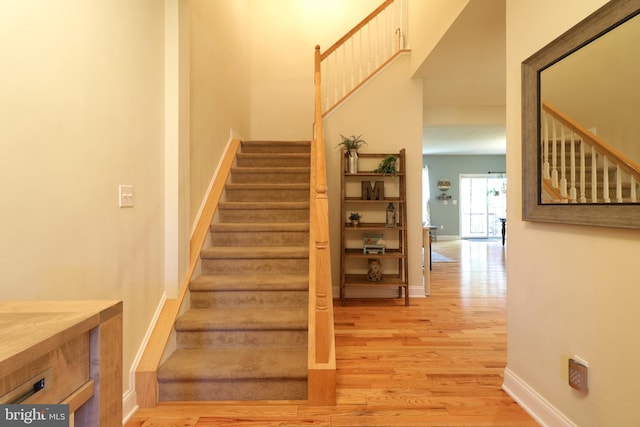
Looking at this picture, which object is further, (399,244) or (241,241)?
(399,244)

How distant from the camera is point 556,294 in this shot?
5.08 ft

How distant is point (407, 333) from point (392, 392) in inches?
37.3

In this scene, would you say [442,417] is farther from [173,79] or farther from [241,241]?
[173,79]

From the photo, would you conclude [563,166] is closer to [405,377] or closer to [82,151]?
[405,377]

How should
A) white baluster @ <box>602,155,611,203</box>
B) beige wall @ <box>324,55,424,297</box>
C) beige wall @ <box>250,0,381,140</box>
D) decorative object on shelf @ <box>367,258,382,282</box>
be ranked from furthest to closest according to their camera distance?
beige wall @ <box>250,0,381,140</box> → beige wall @ <box>324,55,424,297</box> → decorative object on shelf @ <box>367,258,382,282</box> → white baluster @ <box>602,155,611,203</box>

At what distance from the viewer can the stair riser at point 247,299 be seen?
235 centimetres

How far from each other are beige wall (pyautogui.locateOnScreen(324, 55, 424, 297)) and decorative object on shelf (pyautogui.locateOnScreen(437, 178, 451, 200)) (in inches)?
275

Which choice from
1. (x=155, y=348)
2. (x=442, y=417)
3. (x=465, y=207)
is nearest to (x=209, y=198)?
(x=155, y=348)

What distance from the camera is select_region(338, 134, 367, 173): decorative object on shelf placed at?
3785 mm

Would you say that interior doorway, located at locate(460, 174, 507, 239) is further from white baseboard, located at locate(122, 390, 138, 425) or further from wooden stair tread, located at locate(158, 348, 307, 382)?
white baseboard, located at locate(122, 390, 138, 425)

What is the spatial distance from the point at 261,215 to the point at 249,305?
104 centimetres

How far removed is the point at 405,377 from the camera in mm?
2113

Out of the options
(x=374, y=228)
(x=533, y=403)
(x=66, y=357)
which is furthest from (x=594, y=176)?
(x=374, y=228)

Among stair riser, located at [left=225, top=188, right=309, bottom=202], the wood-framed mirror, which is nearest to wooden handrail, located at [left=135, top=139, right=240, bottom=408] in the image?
stair riser, located at [left=225, top=188, right=309, bottom=202]
